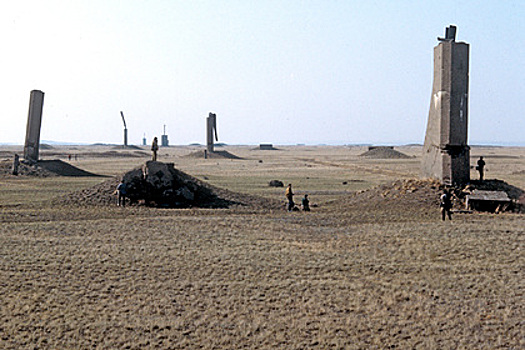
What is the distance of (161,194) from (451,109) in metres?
10.2

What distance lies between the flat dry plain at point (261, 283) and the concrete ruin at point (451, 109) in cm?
393

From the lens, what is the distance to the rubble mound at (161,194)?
22156mm

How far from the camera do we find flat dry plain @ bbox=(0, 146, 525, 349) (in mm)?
8219

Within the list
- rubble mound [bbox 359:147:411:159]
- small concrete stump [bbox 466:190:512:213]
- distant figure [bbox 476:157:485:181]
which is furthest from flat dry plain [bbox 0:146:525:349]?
rubble mound [bbox 359:147:411:159]

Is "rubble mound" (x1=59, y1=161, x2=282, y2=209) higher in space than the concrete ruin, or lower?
lower

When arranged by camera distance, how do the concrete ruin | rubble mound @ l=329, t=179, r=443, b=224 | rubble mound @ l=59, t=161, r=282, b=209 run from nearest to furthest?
rubble mound @ l=329, t=179, r=443, b=224 → the concrete ruin → rubble mound @ l=59, t=161, r=282, b=209

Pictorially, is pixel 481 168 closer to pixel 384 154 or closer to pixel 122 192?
pixel 122 192

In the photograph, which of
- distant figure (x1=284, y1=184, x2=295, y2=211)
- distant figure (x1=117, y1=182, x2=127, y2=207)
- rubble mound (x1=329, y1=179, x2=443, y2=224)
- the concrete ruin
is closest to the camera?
rubble mound (x1=329, y1=179, x2=443, y2=224)

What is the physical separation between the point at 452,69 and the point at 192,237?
1140 cm

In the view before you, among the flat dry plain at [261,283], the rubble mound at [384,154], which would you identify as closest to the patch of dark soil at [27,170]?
the flat dry plain at [261,283]

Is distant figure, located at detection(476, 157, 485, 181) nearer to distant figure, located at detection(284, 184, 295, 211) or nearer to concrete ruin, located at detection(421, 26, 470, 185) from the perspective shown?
concrete ruin, located at detection(421, 26, 470, 185)

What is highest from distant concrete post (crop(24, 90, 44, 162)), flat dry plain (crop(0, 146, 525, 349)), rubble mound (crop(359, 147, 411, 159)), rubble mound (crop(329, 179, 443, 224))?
distant concrete post (crop(24, 90, 44, 162))

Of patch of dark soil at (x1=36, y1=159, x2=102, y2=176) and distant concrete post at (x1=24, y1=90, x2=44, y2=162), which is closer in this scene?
distant concrete post at (x1=24, y1=90, x2=44, y2=162)

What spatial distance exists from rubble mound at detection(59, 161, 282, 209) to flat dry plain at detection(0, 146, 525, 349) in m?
3.98
